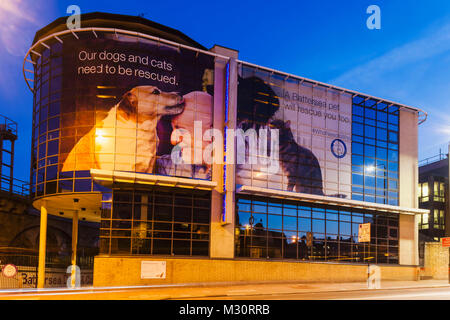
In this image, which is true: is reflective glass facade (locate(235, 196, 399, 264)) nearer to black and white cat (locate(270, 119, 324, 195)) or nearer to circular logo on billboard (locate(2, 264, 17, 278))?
black and white cat (locate(270, 119, 324, 195))

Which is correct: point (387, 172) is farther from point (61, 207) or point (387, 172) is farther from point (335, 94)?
point (61, 207)

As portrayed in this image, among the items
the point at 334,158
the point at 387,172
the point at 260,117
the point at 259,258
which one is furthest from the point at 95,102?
the point at 387,172

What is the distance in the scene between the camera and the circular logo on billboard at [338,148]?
110 feet

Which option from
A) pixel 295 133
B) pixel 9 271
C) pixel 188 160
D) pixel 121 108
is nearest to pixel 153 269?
pixel 188 160

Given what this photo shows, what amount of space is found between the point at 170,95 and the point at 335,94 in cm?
1411

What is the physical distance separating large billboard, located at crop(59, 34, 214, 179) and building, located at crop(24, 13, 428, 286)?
0.22 feet

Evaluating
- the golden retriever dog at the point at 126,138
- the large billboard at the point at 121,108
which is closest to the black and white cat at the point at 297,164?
the large billboard at the point at 121,108

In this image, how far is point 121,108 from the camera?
87.0 feet

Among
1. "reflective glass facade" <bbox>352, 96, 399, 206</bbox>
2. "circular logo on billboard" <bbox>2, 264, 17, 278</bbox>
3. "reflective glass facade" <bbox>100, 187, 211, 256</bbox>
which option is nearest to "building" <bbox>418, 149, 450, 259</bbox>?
"reflective glass facade" <bbox>352, 96, 399, 206</bbox>

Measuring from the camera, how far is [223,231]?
92.6ft

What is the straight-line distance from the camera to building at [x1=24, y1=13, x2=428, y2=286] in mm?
26031

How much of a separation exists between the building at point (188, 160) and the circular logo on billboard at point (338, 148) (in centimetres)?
9

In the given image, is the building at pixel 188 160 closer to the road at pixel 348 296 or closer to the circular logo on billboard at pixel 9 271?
the circular logo on billboard at pixel 9 271

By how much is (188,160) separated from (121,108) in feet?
17.4
